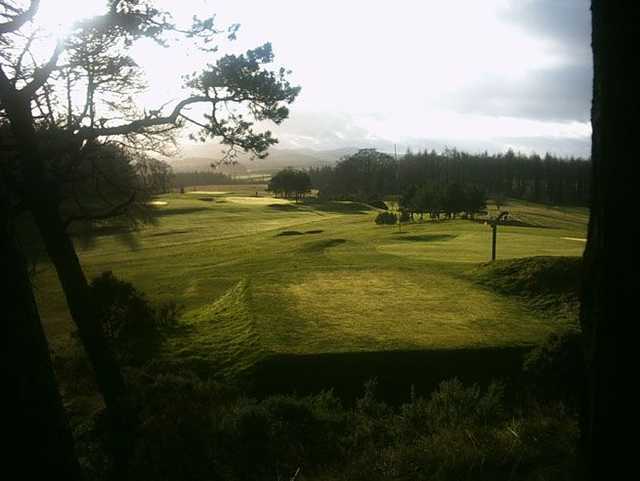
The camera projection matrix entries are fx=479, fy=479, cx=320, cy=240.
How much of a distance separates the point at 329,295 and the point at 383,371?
7.74m

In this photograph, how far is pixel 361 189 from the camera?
471 feet

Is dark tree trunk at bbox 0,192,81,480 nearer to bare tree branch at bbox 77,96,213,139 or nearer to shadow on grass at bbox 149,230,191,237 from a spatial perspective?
bare tree branch at bbox 77,96,213,139

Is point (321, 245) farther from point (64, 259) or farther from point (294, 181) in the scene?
point (294, 181)

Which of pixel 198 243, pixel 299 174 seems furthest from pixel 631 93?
pixel 299 174

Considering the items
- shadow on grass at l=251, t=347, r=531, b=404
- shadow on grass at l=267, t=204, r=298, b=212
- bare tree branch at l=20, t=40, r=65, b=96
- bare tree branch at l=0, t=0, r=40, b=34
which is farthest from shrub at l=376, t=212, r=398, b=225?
bare tree branch at l=0, t=0, r=40, b=34

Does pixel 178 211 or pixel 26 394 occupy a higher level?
pixel 26 394

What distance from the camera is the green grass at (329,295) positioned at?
53.3 feet

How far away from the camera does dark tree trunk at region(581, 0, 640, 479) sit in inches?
92.9

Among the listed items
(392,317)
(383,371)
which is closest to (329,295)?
(392,317)

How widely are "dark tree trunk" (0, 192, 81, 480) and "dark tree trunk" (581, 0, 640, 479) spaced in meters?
3.02

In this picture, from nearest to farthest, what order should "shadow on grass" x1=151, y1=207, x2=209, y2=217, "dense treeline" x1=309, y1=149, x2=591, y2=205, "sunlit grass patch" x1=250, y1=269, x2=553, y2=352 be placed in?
"sunlit grass patch" x1=250, y1=269, x2=553, y2=352, "shadow on grass" x1=151, y1=207, x2=209, y2=217, "dense treeline" x1=309, y1=149, x2=591, y2=205

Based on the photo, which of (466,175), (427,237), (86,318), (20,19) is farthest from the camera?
(466,175)

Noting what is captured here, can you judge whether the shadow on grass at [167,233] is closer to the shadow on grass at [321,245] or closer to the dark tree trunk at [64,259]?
the shadow on grass at [321,245]

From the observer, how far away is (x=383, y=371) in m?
14.7
